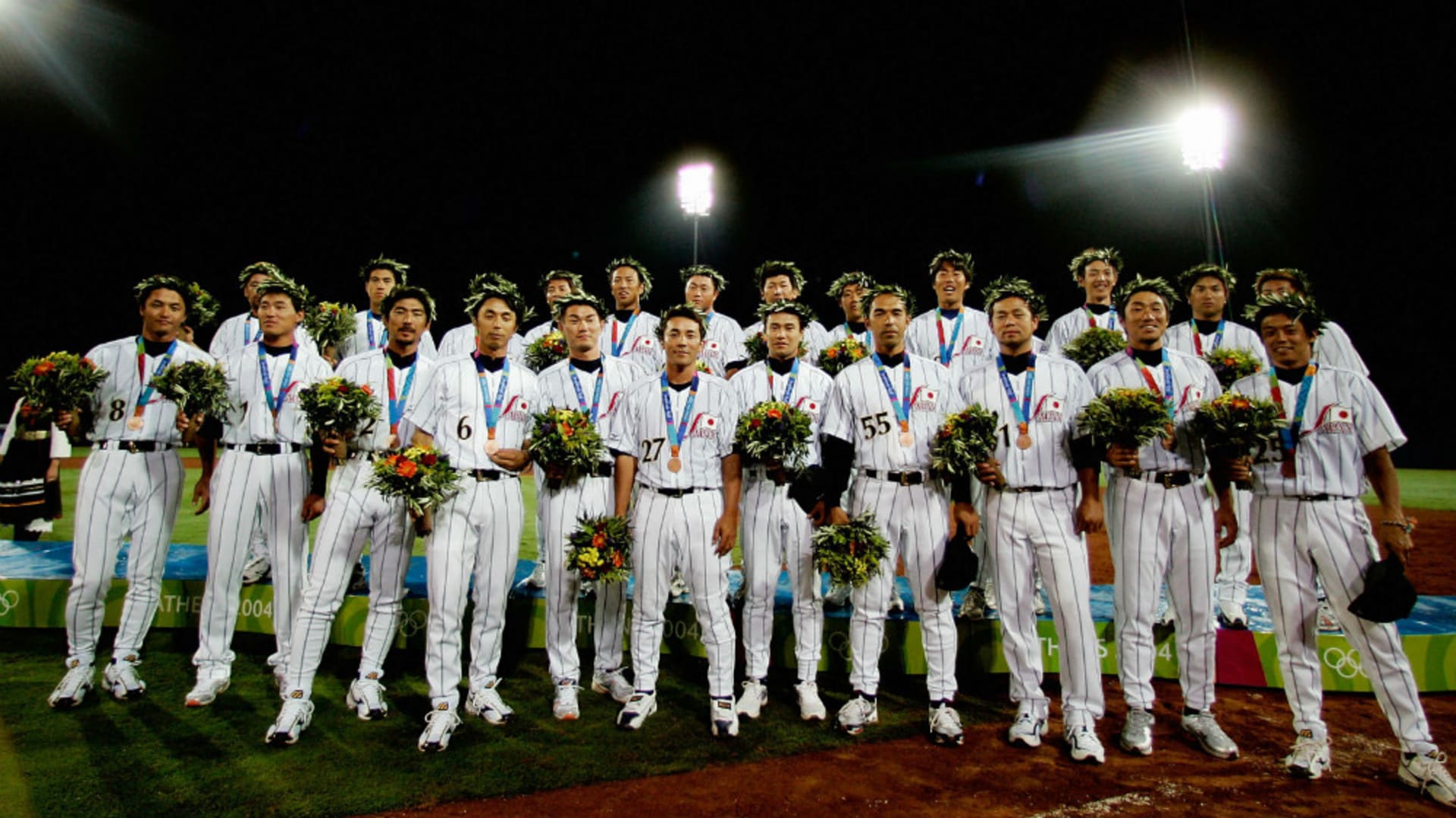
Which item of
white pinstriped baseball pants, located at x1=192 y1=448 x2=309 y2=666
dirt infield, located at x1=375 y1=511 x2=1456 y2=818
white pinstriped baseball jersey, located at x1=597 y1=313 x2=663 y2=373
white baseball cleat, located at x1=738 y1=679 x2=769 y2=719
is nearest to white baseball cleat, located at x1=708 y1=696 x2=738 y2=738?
white baseball cleat, located at x1=738 y1=679 x2=769 y2=719

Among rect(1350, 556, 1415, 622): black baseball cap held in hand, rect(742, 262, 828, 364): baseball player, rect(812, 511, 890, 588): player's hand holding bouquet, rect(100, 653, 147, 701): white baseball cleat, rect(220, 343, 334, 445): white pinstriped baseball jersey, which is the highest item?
rect(742, 262, 828, 364): baseball player

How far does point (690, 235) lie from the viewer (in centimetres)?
3069

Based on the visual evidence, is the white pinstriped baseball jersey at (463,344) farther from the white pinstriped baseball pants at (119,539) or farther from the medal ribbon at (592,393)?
the white pinstriped baseball pants at (119,539)

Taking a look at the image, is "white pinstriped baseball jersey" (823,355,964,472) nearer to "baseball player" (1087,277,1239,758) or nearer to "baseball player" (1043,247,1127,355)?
"baseball player" (1087,277,1239,758)

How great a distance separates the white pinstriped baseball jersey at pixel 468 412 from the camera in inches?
180

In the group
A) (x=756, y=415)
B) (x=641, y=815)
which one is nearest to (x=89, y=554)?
(x=641, y=815)

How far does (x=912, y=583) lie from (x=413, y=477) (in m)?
3.26

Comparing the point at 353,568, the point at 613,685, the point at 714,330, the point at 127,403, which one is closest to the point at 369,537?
the point at 353,568

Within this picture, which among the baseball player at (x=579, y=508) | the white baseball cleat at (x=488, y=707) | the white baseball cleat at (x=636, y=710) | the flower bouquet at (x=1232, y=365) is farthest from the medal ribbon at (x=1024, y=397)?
the white baseball cleat at (x=488, y=707)

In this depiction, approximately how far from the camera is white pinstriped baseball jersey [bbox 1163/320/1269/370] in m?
5.96

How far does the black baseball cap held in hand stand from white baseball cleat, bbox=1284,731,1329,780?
2.55 ft

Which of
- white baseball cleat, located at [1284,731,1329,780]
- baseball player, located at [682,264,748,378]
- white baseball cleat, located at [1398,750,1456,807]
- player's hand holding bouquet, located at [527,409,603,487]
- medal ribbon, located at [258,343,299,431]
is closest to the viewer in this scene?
white baseball cleat, located at [1398,750,1456,807]

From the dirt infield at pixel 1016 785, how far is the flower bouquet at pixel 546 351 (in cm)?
378

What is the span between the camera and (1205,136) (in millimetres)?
16812
